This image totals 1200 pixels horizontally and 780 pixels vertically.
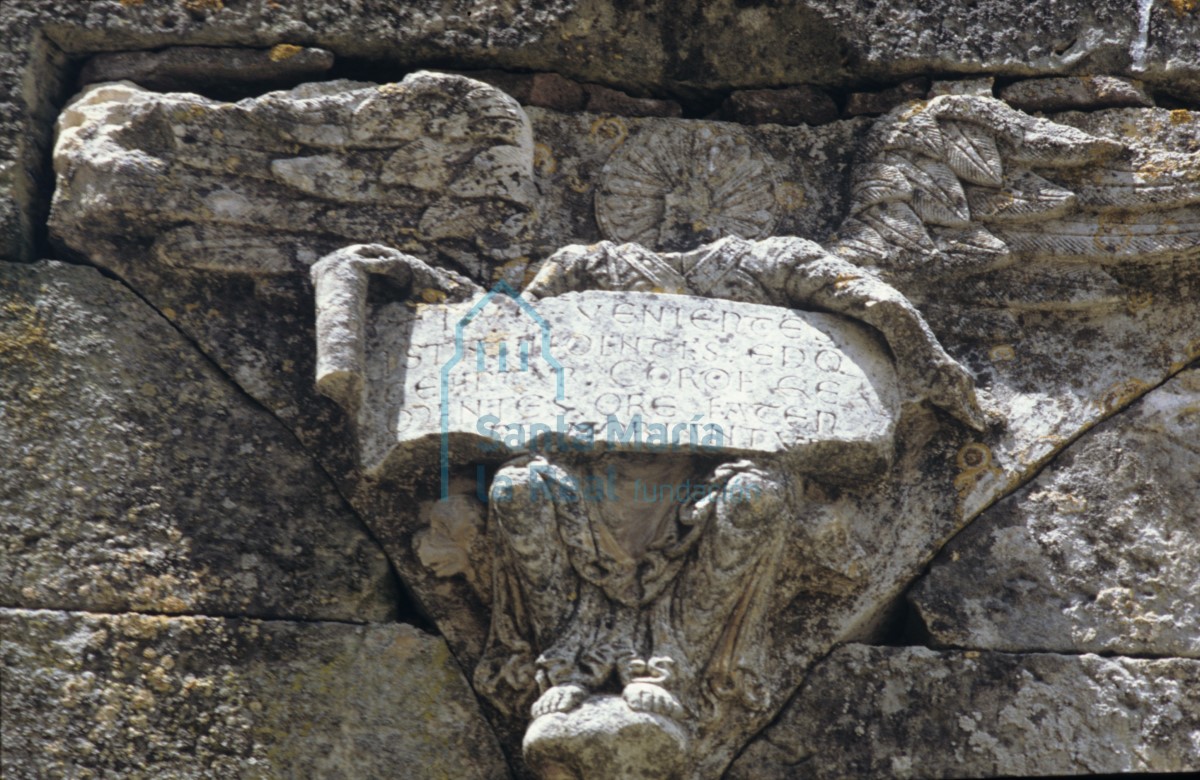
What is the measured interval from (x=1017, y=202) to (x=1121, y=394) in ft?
1.79

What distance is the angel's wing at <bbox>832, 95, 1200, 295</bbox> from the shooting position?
448cm

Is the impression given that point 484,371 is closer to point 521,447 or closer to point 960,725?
point 521,447

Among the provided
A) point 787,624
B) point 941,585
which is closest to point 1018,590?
point 941,585

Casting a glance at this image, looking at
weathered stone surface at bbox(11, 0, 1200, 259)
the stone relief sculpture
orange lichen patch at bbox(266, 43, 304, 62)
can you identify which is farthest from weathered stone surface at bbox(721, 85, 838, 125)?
orange lichen patch at bbox(266, 43, 304, 62)

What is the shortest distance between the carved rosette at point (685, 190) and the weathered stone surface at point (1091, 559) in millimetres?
958

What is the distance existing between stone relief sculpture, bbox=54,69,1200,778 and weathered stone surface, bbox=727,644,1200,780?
0.31 feet

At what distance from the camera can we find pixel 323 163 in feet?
14.4

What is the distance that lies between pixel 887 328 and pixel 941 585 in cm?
63

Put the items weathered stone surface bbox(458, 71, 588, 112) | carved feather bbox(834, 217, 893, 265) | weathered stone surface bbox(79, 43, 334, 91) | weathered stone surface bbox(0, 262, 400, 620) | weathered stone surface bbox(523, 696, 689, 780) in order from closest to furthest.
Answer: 1. weathered stone surface bbox(523, 696, 689, 780)
2. weathered stone surface bbox(0, 262, 400, 620)
3. carved feather bbox(834, 217, 893, 265)
4. weathered stone surface bbox(79, 43, 334, 91)
5. weathered stone surface bbox(458, 71, 588, 112)

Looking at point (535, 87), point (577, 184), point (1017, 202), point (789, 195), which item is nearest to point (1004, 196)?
point (1017, 202)

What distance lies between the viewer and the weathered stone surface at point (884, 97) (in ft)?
15.5

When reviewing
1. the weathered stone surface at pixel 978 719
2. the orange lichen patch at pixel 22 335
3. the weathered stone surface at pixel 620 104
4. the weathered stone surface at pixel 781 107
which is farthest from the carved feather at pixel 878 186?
the orange lichen patch at pixel 22 335

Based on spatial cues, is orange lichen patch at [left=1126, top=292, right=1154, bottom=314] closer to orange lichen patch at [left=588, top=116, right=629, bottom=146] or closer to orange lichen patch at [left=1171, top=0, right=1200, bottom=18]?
orange lichen patch at [left=1171, top=0, right=1200, bottom=18]

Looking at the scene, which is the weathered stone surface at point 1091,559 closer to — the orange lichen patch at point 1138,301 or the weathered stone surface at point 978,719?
the weathered stone surface at point 978,719
